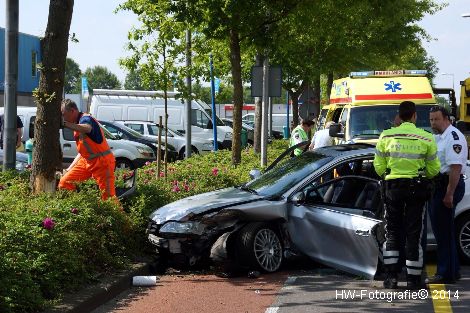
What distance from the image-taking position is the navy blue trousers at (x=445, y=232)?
8398 mm

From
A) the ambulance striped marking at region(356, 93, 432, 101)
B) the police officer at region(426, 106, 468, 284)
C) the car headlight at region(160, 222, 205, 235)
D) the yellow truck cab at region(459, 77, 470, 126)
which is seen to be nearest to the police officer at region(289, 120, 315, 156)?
the ambulance striped marking at region(356, 93, 432, 101)

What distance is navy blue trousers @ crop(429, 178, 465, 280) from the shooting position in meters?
8.40

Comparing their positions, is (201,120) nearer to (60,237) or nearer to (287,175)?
(287,175)

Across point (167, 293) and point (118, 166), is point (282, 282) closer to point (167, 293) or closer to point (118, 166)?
point (167, 293)

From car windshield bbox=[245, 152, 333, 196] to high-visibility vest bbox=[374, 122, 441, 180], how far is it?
1.38 metres

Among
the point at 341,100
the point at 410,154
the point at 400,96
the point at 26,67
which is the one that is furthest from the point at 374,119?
the point at 26,67

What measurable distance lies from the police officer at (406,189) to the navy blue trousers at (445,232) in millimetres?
358

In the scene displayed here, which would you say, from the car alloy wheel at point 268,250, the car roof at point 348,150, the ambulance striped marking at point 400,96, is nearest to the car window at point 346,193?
the car roof at point 348,150

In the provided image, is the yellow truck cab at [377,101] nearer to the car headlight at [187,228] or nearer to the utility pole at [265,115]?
the utility pole at [265,115]

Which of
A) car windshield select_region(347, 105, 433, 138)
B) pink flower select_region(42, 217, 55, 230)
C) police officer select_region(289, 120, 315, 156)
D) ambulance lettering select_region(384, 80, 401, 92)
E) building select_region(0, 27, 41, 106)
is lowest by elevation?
pink flower select_region(42, 217, 55, 230)

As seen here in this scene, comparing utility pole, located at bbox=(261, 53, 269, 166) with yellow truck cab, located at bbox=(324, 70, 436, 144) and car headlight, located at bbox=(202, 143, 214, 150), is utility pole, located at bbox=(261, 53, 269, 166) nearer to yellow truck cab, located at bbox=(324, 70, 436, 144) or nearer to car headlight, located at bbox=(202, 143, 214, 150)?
yellow truck cab, located at bbox=(324, 70, 436, 144)

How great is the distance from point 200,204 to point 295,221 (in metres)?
1.07

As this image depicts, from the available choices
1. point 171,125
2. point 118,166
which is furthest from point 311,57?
point 118,166

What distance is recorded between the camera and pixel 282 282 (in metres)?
8.62
